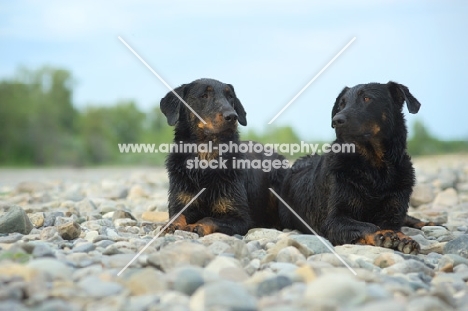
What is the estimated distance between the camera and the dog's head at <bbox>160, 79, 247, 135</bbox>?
7.39 meters

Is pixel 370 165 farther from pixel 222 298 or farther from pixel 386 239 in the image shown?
pixel 222 298

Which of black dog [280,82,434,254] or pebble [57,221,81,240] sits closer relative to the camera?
pebble [57,221,81,240]

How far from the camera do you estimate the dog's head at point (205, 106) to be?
739cm

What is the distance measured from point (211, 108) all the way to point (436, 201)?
581 cm

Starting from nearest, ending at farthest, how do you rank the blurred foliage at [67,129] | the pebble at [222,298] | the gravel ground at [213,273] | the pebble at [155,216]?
the pebble at [222,298], the gravel ground at [213,273], the pebble at [155,216], the blurred foliage at [67,129]

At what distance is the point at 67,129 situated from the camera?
48.9 meters

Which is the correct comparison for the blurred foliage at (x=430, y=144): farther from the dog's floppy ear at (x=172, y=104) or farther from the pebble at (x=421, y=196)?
the dog's floppy ear at (x=172, y=104)

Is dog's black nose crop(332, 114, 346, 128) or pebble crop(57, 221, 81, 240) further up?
dog's black nose crop(332, 114, 346, 128)

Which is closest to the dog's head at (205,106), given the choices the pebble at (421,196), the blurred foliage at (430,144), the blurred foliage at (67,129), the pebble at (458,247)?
the pebble at (458,247)

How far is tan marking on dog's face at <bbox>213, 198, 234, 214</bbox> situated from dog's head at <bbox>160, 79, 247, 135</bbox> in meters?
0.86

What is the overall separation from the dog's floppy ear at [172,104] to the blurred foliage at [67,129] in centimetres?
2011

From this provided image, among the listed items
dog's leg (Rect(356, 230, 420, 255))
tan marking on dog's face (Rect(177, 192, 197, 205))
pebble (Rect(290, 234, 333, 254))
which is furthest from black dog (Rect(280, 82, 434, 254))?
tan marking on dog's face (Rect(177, 192, 197, 205))

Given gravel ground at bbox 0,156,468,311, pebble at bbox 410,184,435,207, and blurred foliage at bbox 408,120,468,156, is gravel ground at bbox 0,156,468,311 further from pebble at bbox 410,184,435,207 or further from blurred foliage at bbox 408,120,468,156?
blurred foliage at bbox 408,120,468,156

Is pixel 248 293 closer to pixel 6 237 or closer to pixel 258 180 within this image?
pixel 6 237
